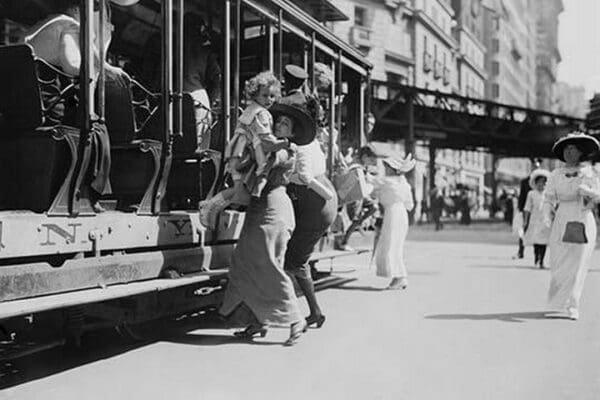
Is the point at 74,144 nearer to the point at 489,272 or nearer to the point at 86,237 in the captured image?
the point at 86,237

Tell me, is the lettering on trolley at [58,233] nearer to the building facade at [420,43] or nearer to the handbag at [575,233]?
the handbag at [575,233]

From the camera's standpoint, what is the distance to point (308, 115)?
675 centimetres

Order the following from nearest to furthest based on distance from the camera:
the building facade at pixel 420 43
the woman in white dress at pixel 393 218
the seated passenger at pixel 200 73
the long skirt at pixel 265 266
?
1. the long skirt at pixel 265 266
2. the seated passenger at pixel 200 73
3. the woman in white dress at pixel 393 218
4. the building facade at pixel 420 43

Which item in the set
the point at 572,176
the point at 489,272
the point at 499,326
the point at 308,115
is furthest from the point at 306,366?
the point at 489,272

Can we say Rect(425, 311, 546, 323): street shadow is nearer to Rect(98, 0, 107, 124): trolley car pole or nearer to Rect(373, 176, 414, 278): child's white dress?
Rect(373, 176, 414, 278): child's white dress

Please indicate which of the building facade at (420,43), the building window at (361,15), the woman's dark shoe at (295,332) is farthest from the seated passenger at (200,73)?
the building window at (361,15)

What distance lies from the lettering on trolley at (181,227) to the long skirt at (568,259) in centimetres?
374

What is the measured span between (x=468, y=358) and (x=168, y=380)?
216 centimetres

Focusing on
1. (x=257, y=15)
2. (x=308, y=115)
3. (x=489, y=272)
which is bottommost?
(x=489, y=272)

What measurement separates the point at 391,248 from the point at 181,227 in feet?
14.7

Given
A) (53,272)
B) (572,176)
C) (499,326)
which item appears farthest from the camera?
(572,176)

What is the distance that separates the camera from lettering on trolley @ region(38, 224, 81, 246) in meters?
5.01

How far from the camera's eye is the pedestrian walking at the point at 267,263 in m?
6.39

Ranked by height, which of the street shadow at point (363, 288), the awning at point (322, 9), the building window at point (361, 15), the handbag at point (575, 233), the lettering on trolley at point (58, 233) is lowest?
the street shadow at point (363, 288)
